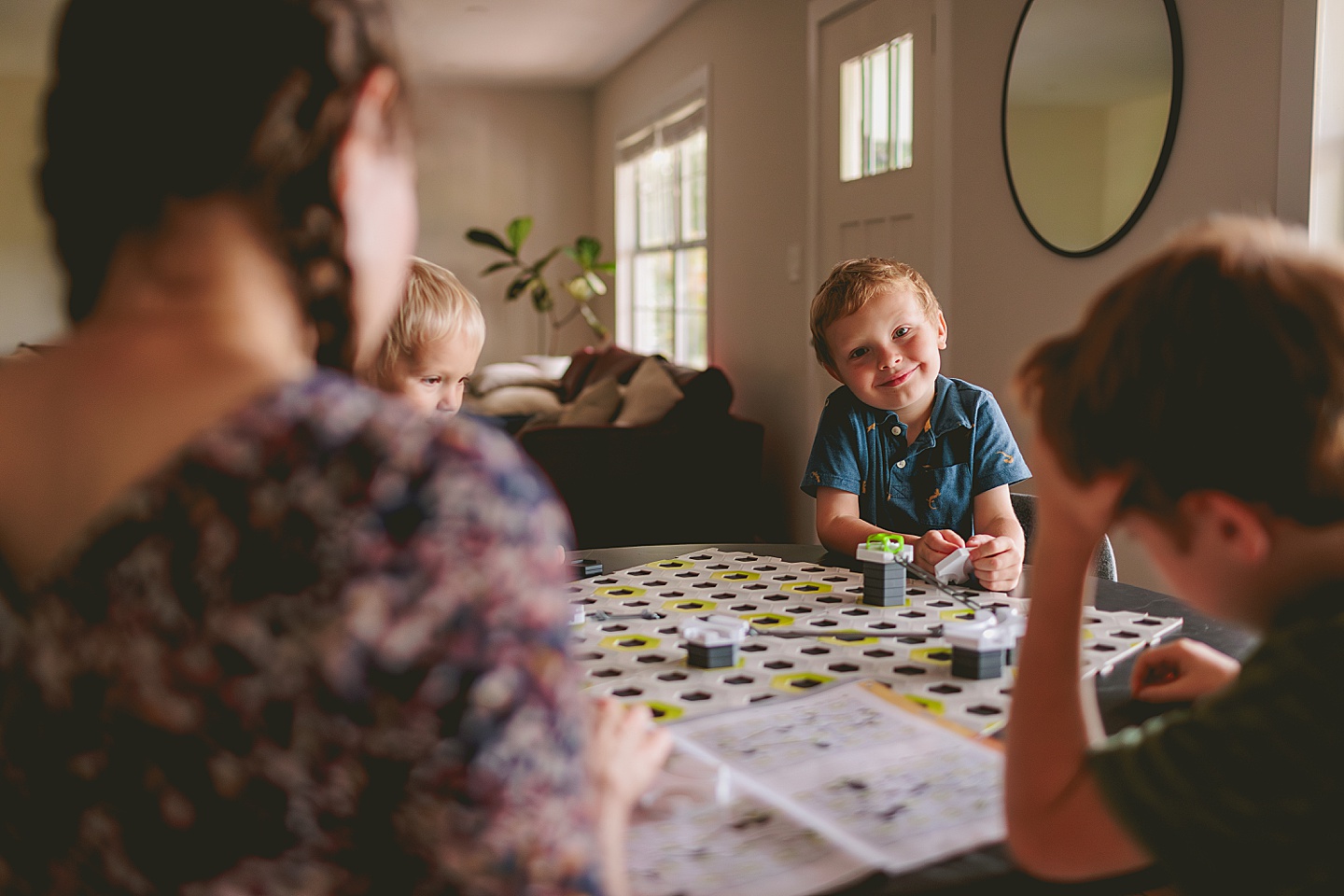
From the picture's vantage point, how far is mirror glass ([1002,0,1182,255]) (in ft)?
7.93

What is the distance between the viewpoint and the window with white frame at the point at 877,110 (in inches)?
141

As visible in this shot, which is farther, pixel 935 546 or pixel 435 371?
pixel 435 371

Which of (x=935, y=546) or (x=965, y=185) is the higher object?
(x=965, y=185)

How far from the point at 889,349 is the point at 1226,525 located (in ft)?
3.99

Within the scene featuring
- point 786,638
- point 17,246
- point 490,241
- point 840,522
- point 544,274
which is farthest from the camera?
point 544,274

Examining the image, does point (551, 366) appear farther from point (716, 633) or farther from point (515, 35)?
point (716, 633)

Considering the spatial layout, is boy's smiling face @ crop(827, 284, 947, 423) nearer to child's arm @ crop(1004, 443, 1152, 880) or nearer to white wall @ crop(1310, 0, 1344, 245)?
white wall @ crop(1310, 0, 1344, 245)

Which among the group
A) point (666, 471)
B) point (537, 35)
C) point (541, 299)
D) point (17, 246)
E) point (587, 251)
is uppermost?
point (537, 35)

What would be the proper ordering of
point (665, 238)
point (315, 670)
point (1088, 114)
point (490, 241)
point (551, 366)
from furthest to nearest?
point (490, 241) → point (551, 366) → point (665, 238) → point (1088, 114) → point (315, 670)

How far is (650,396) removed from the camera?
4.59 metres

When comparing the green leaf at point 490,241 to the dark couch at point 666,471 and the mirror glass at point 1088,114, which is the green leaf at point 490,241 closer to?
the dark couch at point 666,471

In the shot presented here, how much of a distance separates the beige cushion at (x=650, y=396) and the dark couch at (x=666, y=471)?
2.4 inches

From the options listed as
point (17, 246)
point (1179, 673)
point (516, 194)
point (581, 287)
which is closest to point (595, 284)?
point (581, 287)

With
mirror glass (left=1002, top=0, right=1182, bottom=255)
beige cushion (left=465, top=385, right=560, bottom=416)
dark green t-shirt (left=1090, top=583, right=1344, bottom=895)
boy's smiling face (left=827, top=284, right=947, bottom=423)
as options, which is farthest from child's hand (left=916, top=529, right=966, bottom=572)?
beige cushion (left=465, top=385, right=560, bottom=416)
